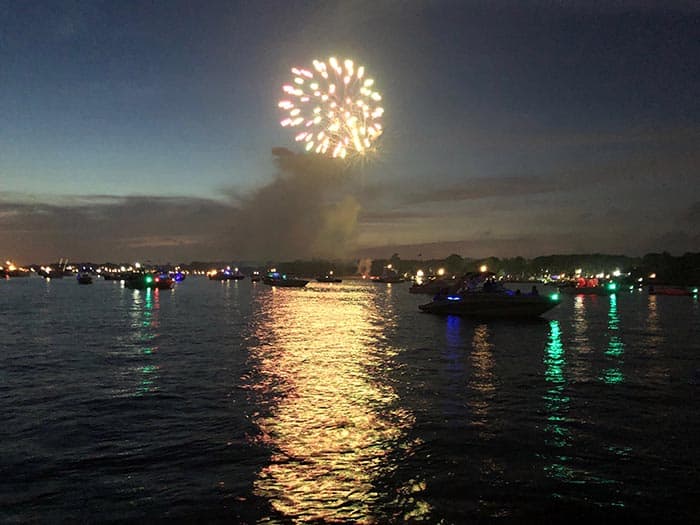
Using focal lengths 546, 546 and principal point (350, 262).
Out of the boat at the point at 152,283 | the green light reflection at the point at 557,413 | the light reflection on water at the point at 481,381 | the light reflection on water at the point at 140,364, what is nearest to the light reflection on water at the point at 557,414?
the green light reflection at the point at 557,413

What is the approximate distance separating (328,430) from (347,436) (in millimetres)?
674

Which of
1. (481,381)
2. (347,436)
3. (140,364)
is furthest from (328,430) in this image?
(140,364)

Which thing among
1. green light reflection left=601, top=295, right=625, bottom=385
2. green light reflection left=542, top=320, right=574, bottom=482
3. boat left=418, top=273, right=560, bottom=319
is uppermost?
boat left=418, top=273, right=560, bottom=319

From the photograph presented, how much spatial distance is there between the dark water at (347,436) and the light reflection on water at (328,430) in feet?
0.17

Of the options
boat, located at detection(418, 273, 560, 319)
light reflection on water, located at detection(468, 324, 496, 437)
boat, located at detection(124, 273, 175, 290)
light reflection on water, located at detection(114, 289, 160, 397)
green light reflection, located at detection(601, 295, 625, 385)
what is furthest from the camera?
boat, located at detection(124, 273, 175, 290)

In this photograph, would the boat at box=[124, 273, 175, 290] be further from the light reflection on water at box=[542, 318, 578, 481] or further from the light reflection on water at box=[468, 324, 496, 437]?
the light reflection on water at box=[542, 318, 578, 481]

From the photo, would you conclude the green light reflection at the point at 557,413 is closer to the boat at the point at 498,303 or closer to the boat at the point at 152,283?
the boat at the point at 498,303

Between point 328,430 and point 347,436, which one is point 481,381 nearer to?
point 328,430

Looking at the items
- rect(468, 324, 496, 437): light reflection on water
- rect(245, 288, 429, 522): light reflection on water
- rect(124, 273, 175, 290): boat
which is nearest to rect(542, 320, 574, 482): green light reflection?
rect(468, 324, 496, 437): light reflection on water

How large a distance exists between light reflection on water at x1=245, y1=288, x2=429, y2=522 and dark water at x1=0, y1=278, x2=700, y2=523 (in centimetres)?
5

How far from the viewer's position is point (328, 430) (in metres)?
13.2

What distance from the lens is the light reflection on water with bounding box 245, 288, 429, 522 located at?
29.8 feet

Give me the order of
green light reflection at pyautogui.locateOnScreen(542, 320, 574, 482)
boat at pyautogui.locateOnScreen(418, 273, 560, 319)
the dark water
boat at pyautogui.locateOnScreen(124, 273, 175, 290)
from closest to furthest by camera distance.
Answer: the dark water < green light reflection at pyautogui.locateOnScreen(542, 320, 574, 482) < boat at pyautogui.locateOnScreen(418, 273, 560, 319) < boat at pyautogui.locateOnScreen(124, 273, 175, 290)

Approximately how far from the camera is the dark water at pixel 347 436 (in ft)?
29.4
